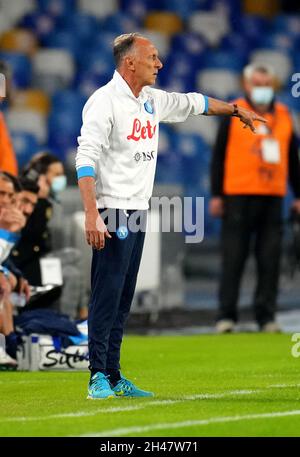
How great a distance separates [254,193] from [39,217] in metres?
2.05

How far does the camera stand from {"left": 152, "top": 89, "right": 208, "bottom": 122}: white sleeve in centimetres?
763

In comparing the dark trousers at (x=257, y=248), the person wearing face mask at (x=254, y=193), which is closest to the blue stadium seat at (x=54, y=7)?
the person wearing face mask at (x=254, y=193)

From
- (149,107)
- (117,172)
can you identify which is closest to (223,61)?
(149,107)

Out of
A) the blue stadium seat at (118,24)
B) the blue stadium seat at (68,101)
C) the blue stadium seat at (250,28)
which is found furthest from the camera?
the blue stadium seat at (250,28)

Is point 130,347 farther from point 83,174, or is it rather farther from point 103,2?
point 103,2

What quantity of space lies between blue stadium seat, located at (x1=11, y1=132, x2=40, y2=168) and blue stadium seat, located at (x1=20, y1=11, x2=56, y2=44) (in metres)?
2.38

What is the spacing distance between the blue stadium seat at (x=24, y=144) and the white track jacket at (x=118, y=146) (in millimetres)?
10803

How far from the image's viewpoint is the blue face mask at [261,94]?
12.8 m

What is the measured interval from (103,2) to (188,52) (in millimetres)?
1541

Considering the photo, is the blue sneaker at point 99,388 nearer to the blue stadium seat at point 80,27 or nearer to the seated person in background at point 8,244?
the seated person in background at point 8,244

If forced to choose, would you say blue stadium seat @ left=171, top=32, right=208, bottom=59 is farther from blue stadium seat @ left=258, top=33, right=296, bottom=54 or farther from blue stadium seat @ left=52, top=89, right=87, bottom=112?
blue stadium seat @ left=52, top=89, right=87, bottom=112

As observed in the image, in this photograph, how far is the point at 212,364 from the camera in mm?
9828

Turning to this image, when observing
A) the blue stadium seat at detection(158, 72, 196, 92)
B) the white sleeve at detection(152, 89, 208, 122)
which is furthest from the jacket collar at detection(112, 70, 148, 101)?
the blue stadium seat at detection(158, 72, 196, 92)
